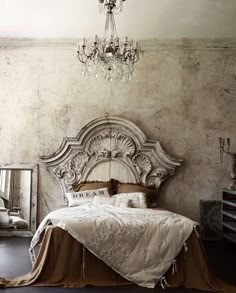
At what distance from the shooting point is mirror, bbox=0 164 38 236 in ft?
21.4

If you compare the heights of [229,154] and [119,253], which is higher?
[229,154]

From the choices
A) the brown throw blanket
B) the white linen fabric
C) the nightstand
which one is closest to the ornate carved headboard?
the nightstand

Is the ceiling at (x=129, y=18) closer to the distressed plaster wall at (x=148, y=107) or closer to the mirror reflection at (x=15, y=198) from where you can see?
the distressed plaster wall at (x=148, y=107)

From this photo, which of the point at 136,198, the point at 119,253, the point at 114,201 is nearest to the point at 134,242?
the point at 119,253

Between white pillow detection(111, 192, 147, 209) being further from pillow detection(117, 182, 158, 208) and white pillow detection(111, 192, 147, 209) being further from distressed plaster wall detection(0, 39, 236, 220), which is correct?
distressed plaster wall detection(0, 39, 236, 220)

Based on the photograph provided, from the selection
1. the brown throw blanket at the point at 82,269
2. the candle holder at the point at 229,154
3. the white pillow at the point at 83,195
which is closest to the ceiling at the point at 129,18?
the candle holder at the point at 229,154

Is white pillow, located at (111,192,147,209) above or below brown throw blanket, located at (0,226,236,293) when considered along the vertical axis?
above

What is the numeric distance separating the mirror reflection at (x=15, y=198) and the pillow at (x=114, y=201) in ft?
4.83

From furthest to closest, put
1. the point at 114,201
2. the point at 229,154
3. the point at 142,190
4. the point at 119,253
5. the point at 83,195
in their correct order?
the point at 229,154, the point at 142,190, the point at 83,195, the point at 114,201, the point at 119,253

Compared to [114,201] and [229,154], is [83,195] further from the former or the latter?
[229,154]

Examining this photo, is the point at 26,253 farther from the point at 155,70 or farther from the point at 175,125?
the point at 155,70

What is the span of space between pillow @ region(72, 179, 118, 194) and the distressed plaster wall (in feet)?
1.55

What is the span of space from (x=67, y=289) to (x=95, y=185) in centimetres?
244

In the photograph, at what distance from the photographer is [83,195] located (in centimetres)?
593
